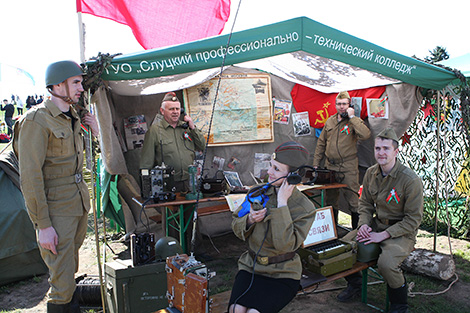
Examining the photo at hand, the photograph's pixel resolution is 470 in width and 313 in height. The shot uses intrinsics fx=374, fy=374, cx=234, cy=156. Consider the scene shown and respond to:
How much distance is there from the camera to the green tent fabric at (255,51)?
11.6 ft

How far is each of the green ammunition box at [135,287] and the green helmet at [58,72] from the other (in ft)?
5.23

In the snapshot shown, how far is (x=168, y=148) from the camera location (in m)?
5.09

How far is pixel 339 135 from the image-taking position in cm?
605

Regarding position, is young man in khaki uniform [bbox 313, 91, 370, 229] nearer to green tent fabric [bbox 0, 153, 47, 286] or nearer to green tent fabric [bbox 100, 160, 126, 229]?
green tent fabric [bbox 100, 160, 126, 229]

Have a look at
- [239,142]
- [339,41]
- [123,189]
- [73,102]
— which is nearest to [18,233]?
[123,189]

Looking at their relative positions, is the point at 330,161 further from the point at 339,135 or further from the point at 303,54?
the point at 303,54

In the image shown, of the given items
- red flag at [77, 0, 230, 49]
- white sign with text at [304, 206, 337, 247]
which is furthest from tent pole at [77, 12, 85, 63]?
white sign with text at [304, 206, 337, 247]

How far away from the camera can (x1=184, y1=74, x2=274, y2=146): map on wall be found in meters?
5.93

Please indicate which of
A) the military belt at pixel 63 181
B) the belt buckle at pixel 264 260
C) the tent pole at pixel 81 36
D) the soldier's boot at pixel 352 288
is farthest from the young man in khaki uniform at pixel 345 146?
the military belt at pixel 63 181

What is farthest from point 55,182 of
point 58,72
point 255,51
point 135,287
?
point 255,51

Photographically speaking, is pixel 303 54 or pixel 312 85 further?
pixel 312 85

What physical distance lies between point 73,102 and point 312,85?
4306 mm

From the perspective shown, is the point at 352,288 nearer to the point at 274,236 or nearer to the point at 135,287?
the point at 274,236

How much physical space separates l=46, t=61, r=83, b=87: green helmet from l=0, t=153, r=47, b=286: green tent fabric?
255cm
